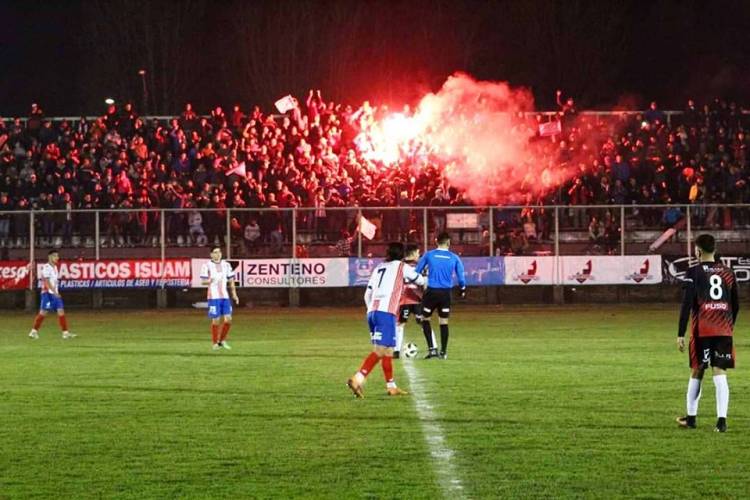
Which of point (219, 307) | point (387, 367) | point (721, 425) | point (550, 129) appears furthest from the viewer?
point (550, 129)

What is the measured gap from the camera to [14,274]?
38.5 m

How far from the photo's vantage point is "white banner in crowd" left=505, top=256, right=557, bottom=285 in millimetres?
38250

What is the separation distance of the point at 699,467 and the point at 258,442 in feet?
13.3

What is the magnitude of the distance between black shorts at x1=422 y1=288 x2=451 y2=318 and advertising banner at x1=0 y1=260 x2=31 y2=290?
66.7 ft

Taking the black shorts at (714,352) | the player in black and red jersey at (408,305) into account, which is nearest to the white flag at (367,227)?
the player in black and red jersey at (408,305)

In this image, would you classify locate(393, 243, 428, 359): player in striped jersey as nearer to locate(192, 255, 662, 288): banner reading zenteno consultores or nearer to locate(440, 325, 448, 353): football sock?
locate(440, 325, 448, 353): football sock

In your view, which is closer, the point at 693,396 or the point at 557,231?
the point at 693,396

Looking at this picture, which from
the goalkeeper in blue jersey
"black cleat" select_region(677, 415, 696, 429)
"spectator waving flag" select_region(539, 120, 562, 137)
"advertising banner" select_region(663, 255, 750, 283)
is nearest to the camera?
"black cleat" select_region(677, 415, 696, 429)

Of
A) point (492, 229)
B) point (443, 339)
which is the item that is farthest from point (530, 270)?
point (443, 339)

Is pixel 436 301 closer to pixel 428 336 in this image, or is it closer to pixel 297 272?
pixel 428 336

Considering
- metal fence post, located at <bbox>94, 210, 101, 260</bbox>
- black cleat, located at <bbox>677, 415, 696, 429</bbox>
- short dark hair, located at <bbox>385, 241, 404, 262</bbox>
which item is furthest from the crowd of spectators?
black cleat, located at <bbox>677, 415, 696, 429</bbox>

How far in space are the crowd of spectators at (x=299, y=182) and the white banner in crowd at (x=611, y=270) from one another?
30.4 inches

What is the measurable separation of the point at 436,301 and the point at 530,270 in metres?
17.3

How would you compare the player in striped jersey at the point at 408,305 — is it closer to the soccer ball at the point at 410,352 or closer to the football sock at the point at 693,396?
the soccer ball at the point at 410,352
